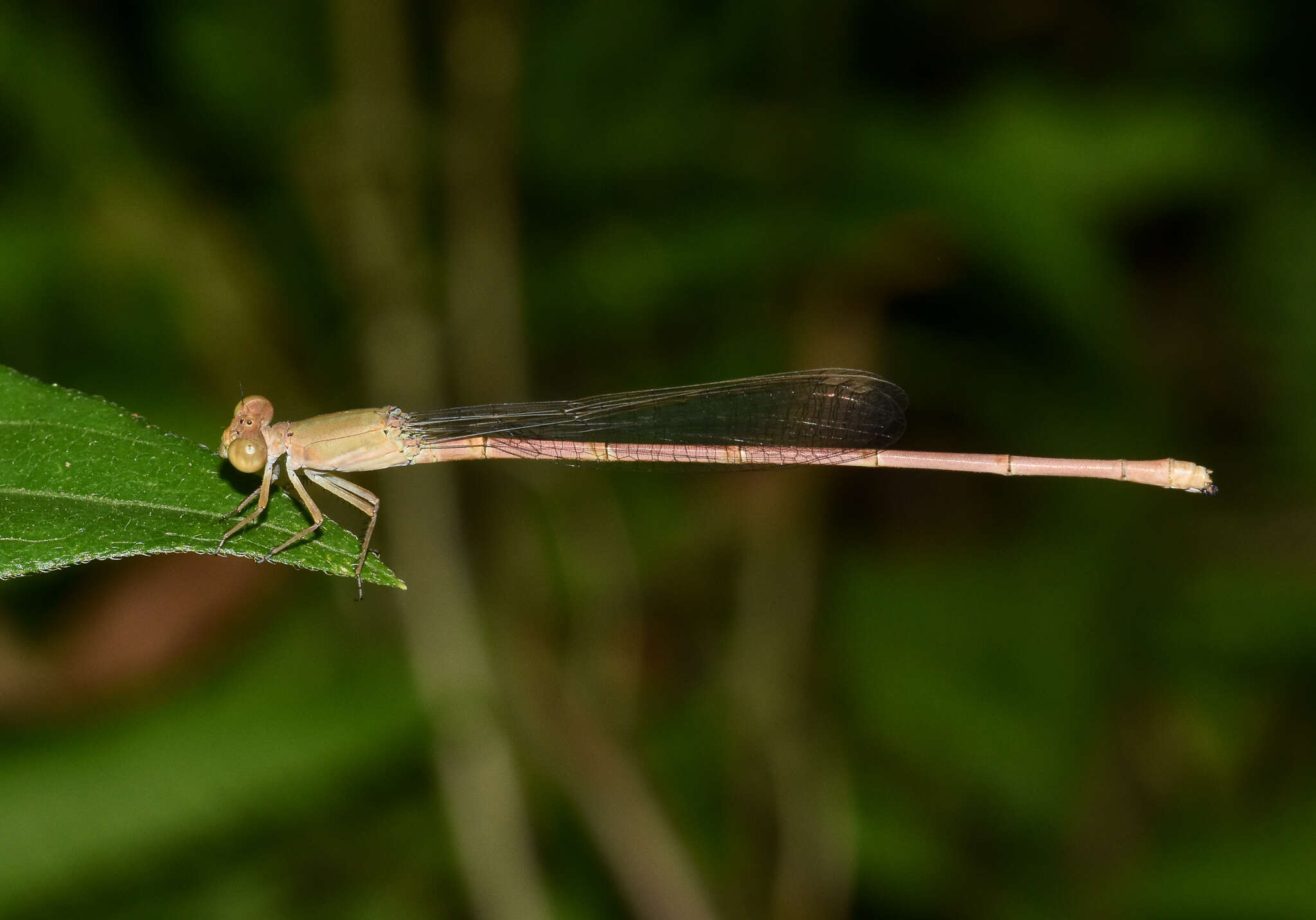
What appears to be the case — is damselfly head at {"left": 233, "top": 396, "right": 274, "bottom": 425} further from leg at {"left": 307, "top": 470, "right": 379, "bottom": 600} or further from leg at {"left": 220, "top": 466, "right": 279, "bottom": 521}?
leg at {"left": 307, "top": 470, "right": 379, "bottom": 600}

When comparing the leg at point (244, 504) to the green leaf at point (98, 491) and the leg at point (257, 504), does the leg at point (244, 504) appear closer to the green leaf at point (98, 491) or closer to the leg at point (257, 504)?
the leg at point (257, 504)

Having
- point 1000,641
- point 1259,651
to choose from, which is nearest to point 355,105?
point 1000,641

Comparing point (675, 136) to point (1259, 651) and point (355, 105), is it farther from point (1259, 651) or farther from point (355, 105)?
point (1259, 651)

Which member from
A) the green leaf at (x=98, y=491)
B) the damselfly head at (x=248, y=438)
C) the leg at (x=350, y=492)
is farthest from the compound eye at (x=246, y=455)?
the green leaf at (x=98, y=491)

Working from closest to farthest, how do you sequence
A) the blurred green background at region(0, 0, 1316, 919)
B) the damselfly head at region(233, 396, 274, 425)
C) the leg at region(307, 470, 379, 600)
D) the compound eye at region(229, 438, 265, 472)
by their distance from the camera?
the compound eye at region(229, 438, 265, 472) < the damselfly head at region(233, 396, 274, 425) < the leg at region(307, 470, 379, 600) < the blurred green background at region(0, 0, 1316, 919)

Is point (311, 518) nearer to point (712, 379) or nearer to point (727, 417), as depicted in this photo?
point (727, 417)

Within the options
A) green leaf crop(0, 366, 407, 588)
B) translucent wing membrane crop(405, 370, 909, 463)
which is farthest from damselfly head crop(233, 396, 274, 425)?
green leaf crop(0, 366, 407, 588)

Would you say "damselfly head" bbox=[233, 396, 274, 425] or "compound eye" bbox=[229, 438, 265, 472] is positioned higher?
"damselfly head" bbox=[233, 396, 274, 425]

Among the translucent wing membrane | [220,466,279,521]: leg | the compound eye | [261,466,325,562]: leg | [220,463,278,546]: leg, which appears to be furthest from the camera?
the translucent wing membrane
